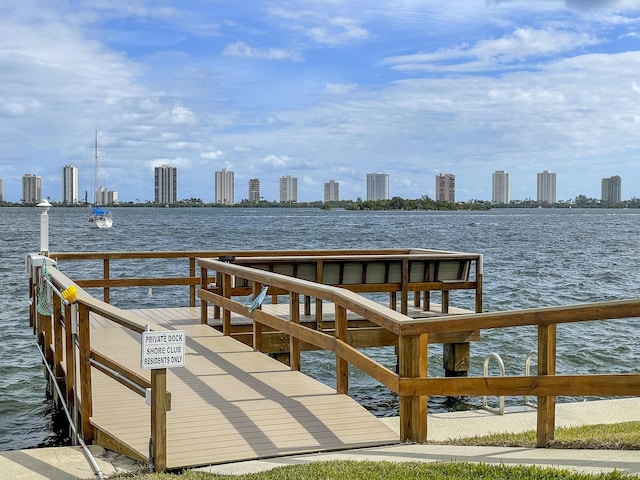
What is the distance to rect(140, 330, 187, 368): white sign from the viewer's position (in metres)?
5.49

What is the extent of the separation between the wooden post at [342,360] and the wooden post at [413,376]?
51.5 inches

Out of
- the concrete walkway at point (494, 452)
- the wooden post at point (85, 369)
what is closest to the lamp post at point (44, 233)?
the wooden post at point (85, 369)

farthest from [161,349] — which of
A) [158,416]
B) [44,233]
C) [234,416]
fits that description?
[44,233]

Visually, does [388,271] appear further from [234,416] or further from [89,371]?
[89,371]

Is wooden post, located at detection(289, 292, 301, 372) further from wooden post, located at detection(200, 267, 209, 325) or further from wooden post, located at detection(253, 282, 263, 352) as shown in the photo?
wooden post, located at detection(200, 267, 209, 325)

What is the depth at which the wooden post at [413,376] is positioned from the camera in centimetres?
609

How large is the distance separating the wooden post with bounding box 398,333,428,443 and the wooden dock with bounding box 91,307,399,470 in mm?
224

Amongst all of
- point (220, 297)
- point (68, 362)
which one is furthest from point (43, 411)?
point (68, 362)

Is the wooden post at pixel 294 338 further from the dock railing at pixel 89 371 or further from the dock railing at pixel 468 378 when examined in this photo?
the dock railing at pixel 89 371

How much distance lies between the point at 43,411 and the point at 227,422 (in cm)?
601

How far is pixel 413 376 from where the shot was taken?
6.12 meters

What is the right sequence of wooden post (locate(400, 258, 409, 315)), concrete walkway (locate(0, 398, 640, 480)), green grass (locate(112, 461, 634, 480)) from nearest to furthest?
green grass (locate(112, 461, 634, 480))
concrete walkway (locate(0, 398, 640, 480))
wooden post (locate(400, 258, 409, 315))

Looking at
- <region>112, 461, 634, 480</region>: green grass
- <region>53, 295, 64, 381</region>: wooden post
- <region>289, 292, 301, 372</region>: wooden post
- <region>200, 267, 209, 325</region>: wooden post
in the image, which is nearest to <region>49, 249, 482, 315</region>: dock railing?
<region>200, 267, 209, 325</region>: wooden post

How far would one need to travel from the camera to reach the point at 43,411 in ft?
38.0
